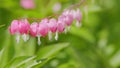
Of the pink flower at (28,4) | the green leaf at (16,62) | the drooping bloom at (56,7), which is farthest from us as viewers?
the pink flower at (28,4)

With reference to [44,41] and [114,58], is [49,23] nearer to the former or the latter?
[44,41]

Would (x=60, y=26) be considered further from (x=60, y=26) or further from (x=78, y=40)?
(x=78, y=40)

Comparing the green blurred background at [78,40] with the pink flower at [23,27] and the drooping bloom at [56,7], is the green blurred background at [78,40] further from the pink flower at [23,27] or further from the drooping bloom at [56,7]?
the pink flower at [23,27]

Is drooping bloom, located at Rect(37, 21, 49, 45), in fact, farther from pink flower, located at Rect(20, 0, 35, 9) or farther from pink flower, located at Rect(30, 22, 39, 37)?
pink flower, located at Rect(20, 0, 35, 9)

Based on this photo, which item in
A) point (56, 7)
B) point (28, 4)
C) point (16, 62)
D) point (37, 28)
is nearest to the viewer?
point (16, 62)

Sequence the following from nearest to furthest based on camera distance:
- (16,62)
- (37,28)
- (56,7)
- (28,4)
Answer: (16,62) → (37,28) → (56,7) → (28,4)

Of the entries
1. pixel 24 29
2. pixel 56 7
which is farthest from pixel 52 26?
pixel 56 7

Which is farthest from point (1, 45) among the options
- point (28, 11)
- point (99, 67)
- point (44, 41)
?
point (99, 67)

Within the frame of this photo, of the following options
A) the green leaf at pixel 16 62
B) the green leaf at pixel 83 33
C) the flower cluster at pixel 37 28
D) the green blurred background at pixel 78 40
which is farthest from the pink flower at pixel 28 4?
the green leaf at pixel 16 62
